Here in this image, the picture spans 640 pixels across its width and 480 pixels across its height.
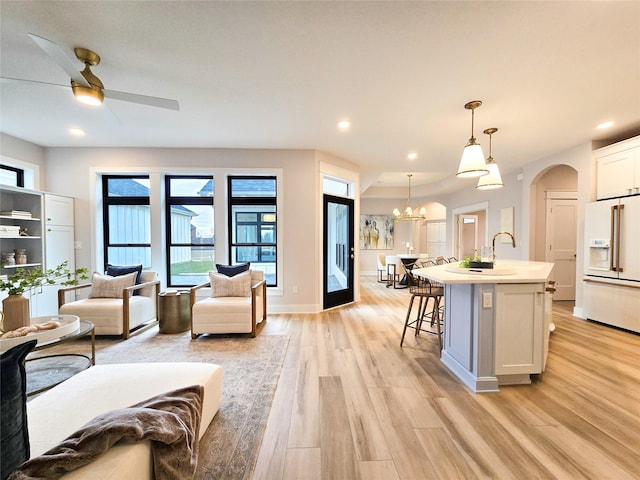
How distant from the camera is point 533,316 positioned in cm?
224

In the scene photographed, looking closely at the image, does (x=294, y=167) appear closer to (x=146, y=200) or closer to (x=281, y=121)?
(x=281, y=121)

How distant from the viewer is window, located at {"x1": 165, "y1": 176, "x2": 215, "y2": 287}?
4.67 metres

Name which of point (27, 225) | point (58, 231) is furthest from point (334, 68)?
point (27, 225)

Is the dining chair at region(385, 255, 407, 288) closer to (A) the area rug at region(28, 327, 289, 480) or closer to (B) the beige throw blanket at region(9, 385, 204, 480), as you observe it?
(A) the area rug at region(28, 327, 289, 480)

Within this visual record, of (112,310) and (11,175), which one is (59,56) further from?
(11,175)

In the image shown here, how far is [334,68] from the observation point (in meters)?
2.29

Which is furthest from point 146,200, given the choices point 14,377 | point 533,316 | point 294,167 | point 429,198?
point 429,198

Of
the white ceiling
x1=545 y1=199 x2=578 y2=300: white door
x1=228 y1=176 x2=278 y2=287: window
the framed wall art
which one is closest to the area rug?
x1=228 y1=176 x2=278 y2=287: window

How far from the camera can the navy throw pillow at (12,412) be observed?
28.6 inches

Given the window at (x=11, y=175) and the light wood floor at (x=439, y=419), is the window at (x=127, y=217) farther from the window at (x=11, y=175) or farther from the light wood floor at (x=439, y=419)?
the light wood floor at (x=439, y=419)

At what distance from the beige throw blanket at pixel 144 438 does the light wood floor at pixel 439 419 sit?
1.90 ft

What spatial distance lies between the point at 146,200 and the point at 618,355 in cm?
668

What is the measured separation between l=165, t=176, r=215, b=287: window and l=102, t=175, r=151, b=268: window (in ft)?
1.32

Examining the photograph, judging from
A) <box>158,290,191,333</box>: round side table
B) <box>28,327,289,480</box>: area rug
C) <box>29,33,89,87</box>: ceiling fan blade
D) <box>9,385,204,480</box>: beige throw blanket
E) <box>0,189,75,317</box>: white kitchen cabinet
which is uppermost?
<box>29,33,89,87</box>: ceiling fan blade
